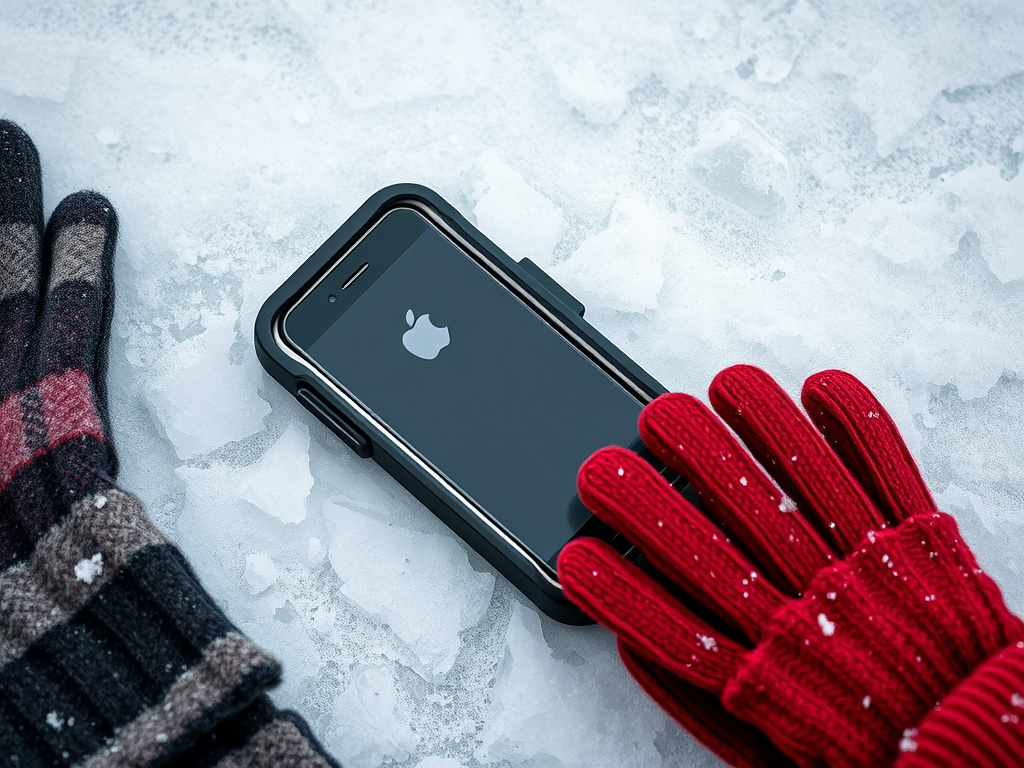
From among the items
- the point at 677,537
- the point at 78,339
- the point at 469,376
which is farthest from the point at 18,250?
the point at 677,537

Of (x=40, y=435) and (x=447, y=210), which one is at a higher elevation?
(x=447, y=210)

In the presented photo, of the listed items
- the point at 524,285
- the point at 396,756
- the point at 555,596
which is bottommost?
the point at 396,756

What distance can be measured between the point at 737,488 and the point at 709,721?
15 centimetres

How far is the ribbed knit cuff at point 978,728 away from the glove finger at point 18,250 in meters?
A: 0.64

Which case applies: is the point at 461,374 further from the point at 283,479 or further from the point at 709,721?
the point at 709,721

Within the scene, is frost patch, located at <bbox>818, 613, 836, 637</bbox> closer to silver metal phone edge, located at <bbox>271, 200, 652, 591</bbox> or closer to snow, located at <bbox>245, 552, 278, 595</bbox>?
silver metal phone edge, located at <bbox>271, 200, 652, 591</bbox>

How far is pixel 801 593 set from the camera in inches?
21.9

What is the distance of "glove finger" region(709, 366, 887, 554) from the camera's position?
57 centimetres

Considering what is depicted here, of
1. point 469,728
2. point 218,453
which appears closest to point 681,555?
point 469,728

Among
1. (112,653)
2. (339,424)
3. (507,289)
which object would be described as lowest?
(112,653)

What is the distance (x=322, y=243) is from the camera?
28.2 inches

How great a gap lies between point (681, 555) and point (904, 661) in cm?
14

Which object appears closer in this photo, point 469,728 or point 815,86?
point 469,728

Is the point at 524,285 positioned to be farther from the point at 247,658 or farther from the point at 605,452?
the point at 247,658
